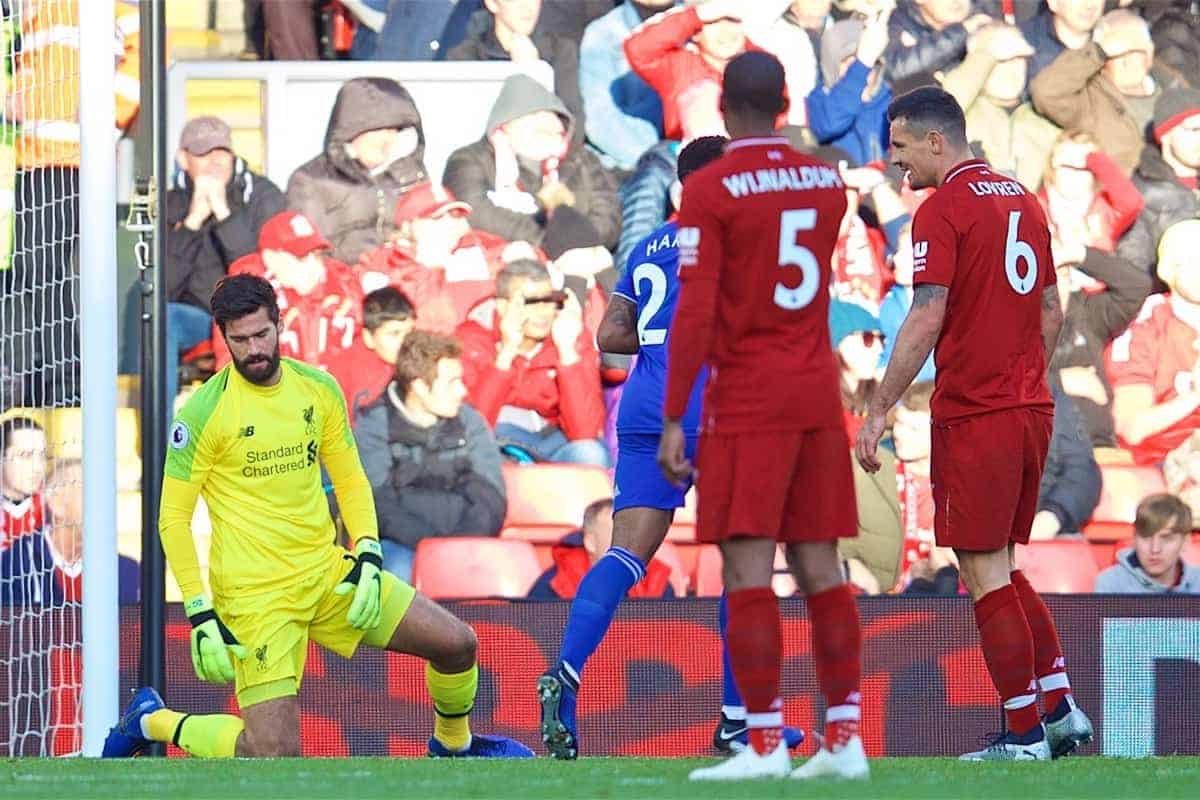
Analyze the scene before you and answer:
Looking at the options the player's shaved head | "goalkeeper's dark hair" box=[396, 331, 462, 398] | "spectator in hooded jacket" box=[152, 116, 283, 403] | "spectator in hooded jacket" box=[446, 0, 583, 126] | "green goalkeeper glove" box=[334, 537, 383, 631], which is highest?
"spectator in hooded jacket" box=[446, 0, 583, 126]

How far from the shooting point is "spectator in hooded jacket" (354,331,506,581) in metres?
8.95

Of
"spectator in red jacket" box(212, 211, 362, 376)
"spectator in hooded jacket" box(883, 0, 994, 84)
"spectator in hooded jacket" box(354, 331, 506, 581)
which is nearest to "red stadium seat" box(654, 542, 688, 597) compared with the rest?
"spectator in hooded jacket" box(354, 331, 506, 581)

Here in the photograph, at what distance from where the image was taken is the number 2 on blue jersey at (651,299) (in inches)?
244

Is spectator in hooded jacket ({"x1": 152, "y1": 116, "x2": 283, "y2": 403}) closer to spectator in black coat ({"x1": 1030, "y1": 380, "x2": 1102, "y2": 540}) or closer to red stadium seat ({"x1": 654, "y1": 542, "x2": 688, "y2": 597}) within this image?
red stadium seat ({"x1": 654, "y1": 542, "x2": 688, "y2": 597})

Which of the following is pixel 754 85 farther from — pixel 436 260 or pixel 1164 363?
pixel 1164 363

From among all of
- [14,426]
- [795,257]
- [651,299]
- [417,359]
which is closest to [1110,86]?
[417,359]

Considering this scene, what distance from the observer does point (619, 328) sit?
618 centimetres

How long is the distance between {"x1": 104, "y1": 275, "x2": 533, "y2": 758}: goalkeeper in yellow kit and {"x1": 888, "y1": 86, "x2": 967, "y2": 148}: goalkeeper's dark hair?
1951 millimetres

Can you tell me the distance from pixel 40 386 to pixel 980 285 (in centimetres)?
412

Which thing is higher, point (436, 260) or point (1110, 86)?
point (1110, 86)

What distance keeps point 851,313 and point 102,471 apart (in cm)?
333

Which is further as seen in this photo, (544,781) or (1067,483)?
(1067,483)

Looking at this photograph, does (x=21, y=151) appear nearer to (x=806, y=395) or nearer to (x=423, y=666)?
(x=423, y=666)

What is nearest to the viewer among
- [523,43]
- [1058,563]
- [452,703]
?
[452,703]
